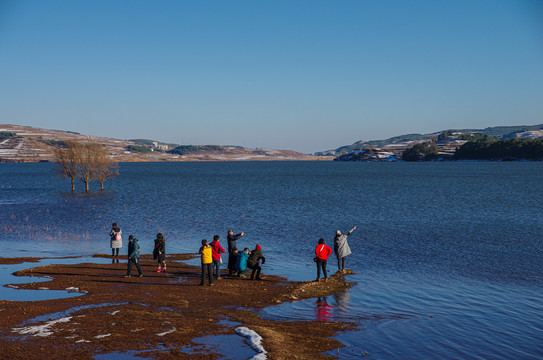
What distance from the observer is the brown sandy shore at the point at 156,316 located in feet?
45.0

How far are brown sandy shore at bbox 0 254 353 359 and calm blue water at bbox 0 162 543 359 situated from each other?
1303mm

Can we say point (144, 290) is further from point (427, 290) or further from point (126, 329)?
point (427, 290)

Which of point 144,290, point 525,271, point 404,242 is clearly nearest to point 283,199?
point 404,242

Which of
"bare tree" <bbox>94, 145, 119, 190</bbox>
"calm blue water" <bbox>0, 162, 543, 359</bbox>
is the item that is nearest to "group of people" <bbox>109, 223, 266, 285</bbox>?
"calm blue water" <bbox>0, 162, 543, 359</bbox>

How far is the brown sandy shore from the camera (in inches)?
539

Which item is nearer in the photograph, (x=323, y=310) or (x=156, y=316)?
(x=156, y=316)

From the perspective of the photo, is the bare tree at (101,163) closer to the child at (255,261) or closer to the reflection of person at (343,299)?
the child at (255,261)

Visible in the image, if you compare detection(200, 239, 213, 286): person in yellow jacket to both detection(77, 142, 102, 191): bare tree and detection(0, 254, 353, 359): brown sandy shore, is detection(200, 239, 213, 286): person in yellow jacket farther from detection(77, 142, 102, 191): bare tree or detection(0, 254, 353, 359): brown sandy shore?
detection(77, 142, 102, 191): bare tree

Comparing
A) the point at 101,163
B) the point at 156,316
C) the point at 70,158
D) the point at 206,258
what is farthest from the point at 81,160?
the point at 156,316

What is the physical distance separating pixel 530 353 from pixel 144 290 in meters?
15.2

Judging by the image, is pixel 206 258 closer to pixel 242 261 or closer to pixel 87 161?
pixel 242 261

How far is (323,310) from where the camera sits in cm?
1902

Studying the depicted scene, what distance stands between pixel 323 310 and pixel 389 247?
55.3 feet

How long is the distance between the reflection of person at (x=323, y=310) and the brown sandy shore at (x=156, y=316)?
28.5 inches
